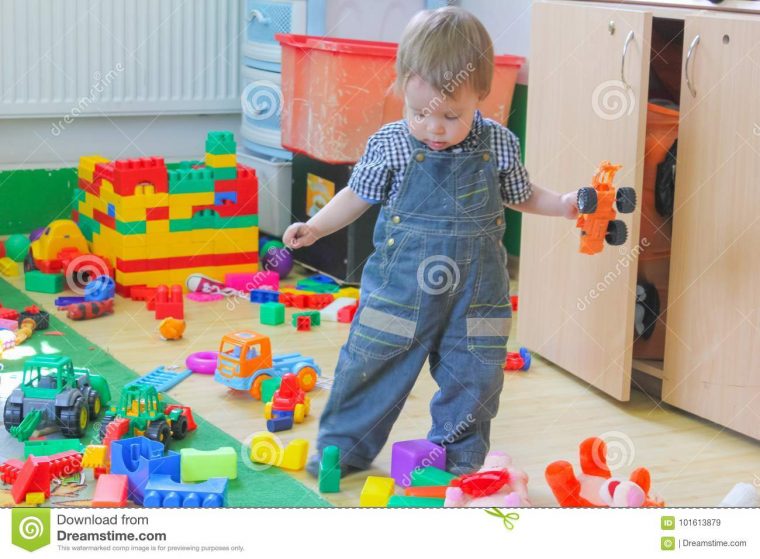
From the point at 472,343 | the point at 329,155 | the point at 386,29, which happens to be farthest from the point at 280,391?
the point at 386,29

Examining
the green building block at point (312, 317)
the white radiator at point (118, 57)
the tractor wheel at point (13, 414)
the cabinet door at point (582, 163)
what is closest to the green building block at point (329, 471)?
the tractor wheel at point (13, 414)

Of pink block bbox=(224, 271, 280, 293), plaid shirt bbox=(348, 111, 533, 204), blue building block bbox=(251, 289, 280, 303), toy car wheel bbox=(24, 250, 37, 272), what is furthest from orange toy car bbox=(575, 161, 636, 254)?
toy car wheel bbox=(24, 250, 37, 272)

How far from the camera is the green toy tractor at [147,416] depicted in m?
1.68

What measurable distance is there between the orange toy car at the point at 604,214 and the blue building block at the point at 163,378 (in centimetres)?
71

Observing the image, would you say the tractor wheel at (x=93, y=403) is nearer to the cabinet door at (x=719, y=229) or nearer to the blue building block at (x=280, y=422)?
the blue building block at (x=280, y=422)

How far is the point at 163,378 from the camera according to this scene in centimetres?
202

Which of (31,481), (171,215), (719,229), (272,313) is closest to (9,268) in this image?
(171,215)

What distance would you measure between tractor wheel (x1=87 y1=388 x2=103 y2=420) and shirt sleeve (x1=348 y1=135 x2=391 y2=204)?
1.69 feet

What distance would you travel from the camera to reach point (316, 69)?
2.57 m

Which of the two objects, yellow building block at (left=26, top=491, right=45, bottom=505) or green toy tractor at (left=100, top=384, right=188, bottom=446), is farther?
green toy tractor at (left=100, top=384, right=188, bottom=446)

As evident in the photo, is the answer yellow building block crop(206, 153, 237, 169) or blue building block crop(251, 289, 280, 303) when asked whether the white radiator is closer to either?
yellow building block crop(206, 153, 237, 169)

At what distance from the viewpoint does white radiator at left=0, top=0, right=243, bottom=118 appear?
9.38 feet

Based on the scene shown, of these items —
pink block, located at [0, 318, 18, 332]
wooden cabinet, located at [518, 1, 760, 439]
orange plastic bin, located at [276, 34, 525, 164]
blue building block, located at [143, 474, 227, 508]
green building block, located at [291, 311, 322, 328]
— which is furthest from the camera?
orange plastic bin, located at [276, 34, 525, 164]

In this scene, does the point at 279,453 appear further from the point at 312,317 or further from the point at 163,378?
the point at 312,317
